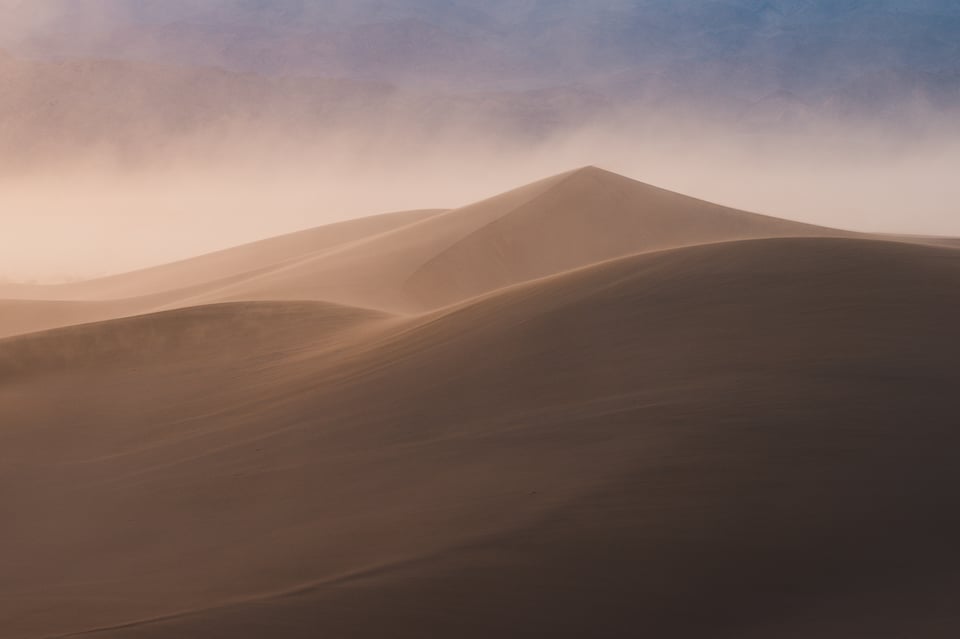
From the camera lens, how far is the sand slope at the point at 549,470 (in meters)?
4.07

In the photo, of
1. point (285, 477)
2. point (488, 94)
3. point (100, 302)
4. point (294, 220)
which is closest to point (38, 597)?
point (285, 477)

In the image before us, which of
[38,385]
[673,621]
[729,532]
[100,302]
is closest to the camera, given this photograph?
[673,621]

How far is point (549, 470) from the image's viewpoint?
5102 mm

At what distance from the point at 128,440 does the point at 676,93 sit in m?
99.1

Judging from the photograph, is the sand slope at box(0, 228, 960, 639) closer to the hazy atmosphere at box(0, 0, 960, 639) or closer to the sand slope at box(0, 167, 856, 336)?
the hazy atmosphere at box(0, 0, 960, 639)

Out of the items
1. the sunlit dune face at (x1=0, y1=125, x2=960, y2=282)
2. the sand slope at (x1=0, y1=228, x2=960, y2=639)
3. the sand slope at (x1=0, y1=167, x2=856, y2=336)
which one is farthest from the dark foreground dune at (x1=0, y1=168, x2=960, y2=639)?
the sunlit dune face at (x1=0, y1=125, x2=960, y2=282)

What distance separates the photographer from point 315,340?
9039 mm

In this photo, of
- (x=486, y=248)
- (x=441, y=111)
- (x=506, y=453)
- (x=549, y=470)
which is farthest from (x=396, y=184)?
(x=549, y=470)

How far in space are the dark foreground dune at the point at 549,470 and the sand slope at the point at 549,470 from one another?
0.02 metres

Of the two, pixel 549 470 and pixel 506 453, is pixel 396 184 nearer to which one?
pixel 506 453

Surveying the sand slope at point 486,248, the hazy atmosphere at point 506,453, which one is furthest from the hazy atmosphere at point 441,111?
the hazy atmosphere at point 506,453

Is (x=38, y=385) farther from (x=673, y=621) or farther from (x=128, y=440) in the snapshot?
(x=673, y=621)

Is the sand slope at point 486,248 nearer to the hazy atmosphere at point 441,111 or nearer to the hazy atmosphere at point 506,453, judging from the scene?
the hazy atmosphere at point 506,453

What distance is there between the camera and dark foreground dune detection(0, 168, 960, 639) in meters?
4.07
